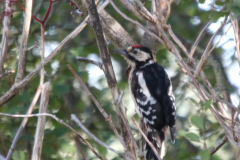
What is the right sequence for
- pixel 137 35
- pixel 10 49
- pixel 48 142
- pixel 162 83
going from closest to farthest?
pixel 48 142
pixel 162 83
pixel 10 49
pixel 137 35

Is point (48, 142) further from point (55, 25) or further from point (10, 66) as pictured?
point (55, 25)

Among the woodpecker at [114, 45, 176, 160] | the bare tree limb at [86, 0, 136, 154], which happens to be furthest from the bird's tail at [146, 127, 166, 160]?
the bare tree limb at [86, 0, 136, 154]

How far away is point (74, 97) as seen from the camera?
373cm

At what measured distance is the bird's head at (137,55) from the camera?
299 centimetres

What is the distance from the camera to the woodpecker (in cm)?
304

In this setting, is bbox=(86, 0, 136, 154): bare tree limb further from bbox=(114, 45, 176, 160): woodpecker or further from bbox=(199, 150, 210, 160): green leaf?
bbox=(114, 45, 176, 160): woodpecker

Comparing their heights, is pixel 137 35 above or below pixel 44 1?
below

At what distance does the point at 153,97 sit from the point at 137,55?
0.46 meters

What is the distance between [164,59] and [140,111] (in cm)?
63

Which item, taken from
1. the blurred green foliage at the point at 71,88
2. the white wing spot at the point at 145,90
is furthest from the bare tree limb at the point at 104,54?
the white wing spot at the point at 145,90

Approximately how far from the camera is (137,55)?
3.25 m

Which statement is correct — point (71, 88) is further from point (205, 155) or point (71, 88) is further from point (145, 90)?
point (205, 155)

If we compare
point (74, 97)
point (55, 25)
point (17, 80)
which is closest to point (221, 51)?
point (74, 97)

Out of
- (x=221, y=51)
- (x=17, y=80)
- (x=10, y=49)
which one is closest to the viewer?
(x=17, y=80)
